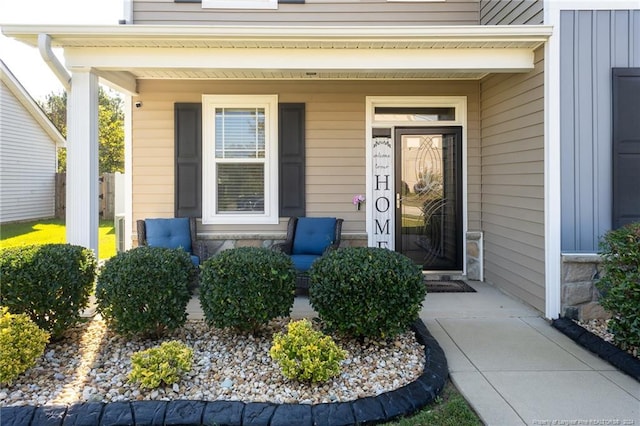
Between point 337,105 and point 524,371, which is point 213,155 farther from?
point 524,371

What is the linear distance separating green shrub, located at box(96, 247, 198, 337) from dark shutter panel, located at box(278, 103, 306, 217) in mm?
2520

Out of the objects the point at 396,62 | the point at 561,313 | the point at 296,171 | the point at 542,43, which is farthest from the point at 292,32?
the point at 561,313

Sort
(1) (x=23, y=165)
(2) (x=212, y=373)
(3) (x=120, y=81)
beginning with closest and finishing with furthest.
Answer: (2) (x=212, y=373), (3) (x=120, y=81), (1) (x=23, y=165)

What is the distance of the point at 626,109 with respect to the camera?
13.4 ft

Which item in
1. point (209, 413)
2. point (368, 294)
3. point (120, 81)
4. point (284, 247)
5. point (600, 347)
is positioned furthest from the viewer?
point (284, 247)

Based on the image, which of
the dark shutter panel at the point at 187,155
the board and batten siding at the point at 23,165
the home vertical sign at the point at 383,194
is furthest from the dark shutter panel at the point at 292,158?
the board and batten siding at the point at 23,165

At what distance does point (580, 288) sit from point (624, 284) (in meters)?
0.94

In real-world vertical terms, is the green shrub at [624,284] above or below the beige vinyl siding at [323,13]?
below

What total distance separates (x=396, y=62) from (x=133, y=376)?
359 centimetres

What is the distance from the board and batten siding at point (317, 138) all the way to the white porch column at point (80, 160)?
1448 mm

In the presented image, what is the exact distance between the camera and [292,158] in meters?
5.68

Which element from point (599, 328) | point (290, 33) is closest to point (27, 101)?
point (290, 33)

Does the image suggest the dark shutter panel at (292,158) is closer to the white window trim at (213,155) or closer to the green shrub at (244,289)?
the white window trim at (213,155)

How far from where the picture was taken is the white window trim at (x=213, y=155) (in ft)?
18.6
